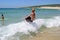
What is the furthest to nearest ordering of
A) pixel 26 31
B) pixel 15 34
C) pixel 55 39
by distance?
1. pixel 26 31
2. pixel 15 34
3. pixel 55 39

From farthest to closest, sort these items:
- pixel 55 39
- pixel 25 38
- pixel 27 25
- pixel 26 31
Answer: pixel 27 25 < pixel 26 31 < pixel 25 38 < pixel 55 39

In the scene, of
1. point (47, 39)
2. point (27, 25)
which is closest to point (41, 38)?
point (47, 39)

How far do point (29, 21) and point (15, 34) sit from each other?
10.9 ft

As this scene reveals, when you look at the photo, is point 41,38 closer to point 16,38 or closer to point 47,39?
point 47,39

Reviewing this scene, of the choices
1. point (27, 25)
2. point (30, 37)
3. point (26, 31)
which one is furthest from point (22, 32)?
point (27, 25)

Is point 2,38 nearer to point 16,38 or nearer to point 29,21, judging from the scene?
point 16,38

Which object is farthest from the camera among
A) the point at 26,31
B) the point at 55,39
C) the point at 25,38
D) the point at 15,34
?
the point at 26,31

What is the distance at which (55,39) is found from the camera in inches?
397

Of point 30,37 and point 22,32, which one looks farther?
point 22,32

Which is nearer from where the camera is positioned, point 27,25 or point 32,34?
point 32,34

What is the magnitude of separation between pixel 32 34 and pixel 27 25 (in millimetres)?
2605

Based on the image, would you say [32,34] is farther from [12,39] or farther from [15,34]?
[12,39]

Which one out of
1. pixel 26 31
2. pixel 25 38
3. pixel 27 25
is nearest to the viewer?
pixel 25 38

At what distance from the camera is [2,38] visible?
10570 mm
